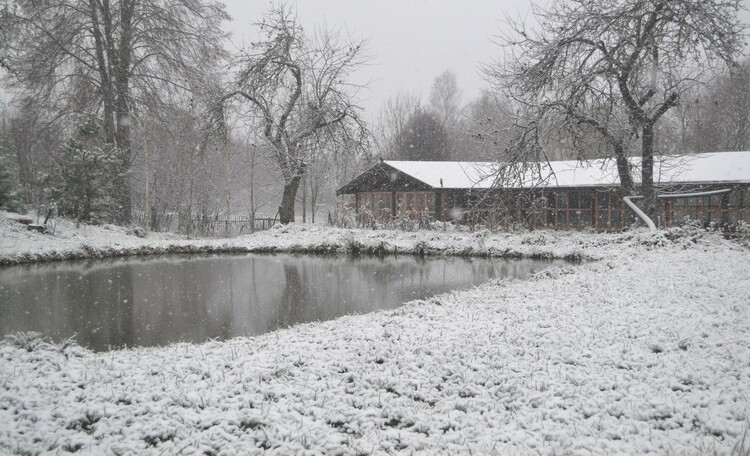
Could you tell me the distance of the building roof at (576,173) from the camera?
57.3 ft

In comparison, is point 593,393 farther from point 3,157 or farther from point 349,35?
point 3,157

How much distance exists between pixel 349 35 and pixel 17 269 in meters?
14.7

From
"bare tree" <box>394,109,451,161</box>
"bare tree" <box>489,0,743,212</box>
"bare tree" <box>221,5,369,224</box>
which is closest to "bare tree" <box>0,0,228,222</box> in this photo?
"bare tree" <box>221,5,369,224</box>

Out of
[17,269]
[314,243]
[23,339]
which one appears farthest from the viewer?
[314,243]

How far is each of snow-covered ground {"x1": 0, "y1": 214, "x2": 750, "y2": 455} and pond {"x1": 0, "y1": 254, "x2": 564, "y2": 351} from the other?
4.00 ft

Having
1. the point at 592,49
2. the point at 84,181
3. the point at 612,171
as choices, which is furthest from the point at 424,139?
the point at 592,49

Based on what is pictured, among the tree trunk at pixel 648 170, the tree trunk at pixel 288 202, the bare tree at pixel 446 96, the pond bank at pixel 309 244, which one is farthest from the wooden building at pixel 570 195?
the bare tree at pixel 446 96

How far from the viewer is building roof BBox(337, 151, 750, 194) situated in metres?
17.5

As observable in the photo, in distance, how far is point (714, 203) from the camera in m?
20.2

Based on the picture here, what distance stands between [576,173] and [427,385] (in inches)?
793

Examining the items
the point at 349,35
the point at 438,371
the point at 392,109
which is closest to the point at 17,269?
the point at 438,371

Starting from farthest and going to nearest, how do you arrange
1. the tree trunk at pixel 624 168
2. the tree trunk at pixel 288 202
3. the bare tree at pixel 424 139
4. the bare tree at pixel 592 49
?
1. the bare tree at pixel 424 139
2. the tree trunk at pixel 288 202
3. the tree trunk at pixel 624 168
4. the bare tree at pixel 592 49

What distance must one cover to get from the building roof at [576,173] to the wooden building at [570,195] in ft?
0.10

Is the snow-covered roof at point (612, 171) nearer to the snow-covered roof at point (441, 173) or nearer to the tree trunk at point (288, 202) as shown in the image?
the snow-covered roof at point (441, 173)
